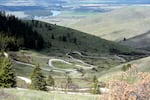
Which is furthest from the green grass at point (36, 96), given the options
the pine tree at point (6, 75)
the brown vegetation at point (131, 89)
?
Result: the pine tree at point (6, 75)

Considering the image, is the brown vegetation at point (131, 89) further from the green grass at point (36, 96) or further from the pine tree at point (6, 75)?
the pine tree at point (6, 75)

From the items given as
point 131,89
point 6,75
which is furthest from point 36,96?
point 6,75

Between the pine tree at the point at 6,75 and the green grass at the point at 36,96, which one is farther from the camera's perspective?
the pine tree at the point at 6,75

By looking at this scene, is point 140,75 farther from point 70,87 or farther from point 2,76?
point 70,87

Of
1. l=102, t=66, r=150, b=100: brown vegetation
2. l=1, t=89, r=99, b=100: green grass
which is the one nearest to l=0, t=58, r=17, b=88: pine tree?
l=1, t=89, r=99, b=100: green grass

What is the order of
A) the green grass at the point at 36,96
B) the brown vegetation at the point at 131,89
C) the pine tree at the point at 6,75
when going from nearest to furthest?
the brown vegetation at the point at 131,89
the green grass at the point at 36,96
the pine tree at the point at 6,75

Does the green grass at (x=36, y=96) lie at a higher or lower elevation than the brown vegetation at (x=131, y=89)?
lower

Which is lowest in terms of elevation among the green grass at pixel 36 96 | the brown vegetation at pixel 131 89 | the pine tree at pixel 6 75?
the pine tree at pixel 6 75

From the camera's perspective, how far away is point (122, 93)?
3491 cm

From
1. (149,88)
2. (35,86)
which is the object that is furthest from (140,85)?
(35,86)

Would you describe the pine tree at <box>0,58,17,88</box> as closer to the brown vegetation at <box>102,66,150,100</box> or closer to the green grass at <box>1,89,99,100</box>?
the green grass at <box>1,89,99,100</box>

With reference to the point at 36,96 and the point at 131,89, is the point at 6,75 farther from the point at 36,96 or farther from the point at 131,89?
the point at 131,89

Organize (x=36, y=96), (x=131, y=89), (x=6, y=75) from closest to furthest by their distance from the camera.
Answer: (x=131, y=89) < (x=36, y=96) < (x=6, y=75)

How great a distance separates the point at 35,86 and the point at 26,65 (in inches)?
3307
